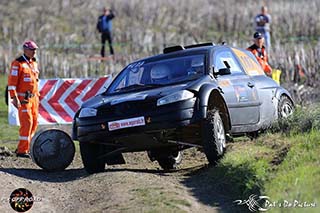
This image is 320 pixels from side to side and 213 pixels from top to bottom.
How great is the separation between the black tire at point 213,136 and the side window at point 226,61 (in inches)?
49.0

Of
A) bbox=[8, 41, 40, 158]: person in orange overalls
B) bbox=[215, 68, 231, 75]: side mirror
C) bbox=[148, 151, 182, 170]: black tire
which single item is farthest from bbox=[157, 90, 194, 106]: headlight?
bbox=[8, 41, 40, 158]: person in orange overalls

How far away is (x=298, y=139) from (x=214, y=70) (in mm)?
1725

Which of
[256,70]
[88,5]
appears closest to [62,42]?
[88,5]

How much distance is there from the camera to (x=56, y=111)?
17.9 m

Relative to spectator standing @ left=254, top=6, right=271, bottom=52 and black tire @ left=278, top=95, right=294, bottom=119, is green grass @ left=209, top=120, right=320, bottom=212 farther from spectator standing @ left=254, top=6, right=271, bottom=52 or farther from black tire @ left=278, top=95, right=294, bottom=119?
spectator standing @ left=254, top=6, right=271, bottom=52

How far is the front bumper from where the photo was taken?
10039 millimetres

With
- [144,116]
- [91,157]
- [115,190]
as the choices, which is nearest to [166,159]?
[91,157]

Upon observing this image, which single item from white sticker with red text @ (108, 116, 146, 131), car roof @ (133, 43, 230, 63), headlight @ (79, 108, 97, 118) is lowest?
white sticker with red text @ (108, 116, 146, 131)

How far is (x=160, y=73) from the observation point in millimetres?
11469

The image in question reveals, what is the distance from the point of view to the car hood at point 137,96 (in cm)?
1030

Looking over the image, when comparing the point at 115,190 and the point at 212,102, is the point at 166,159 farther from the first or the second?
the point at 115,190

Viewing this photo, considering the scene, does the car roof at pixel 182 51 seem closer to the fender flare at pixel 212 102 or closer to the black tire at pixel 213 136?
the fender flare at pixel 212 102

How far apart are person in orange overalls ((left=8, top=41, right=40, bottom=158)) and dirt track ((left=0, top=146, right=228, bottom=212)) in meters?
1.41

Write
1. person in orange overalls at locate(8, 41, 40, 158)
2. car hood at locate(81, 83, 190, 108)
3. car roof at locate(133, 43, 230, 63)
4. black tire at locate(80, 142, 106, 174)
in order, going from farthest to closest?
person in orange overalls at locate(8, 41, 40, 158) → car roof at locate(133, 43, 230, 63) → black tire at locate(80, 142, 106, 174) → car hood at locate(81, 83, 190, 108)
